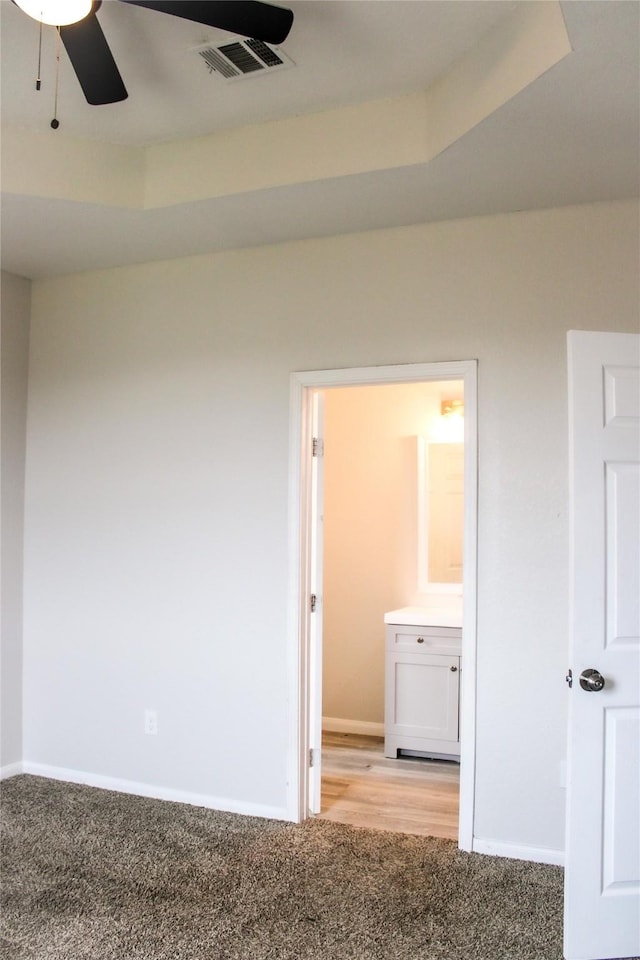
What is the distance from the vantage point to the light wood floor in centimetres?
352

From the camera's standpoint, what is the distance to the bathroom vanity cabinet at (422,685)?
4.36 meters

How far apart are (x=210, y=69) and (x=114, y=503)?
2.14 metres

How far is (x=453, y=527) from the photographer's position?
4.82m

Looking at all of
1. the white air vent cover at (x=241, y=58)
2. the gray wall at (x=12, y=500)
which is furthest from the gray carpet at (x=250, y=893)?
the white air vent cover at (x=241, y=58)

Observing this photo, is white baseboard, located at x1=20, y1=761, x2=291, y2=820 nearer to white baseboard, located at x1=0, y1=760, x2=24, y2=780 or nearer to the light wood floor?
white baseboard, located at x1=0, y1=760, x2=24, y2=780

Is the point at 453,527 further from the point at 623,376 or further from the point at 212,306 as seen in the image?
the point at 623,376

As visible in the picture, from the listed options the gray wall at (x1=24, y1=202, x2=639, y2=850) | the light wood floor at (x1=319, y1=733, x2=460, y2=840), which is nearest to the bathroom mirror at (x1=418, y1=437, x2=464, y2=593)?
the light wood floor at (x1=319, y1=733, x2=460, y2=840)

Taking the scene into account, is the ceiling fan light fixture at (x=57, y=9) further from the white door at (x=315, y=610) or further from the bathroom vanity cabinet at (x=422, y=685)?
the bathroom vanity cabinet at (x=422, y=685)

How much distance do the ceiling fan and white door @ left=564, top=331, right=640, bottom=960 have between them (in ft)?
4.18

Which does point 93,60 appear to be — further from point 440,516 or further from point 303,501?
point 440,516

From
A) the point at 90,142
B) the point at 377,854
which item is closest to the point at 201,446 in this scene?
the point at 90,142

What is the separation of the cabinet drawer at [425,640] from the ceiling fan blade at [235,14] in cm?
322

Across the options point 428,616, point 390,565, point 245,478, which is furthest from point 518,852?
point 390,565

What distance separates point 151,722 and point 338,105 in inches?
115
